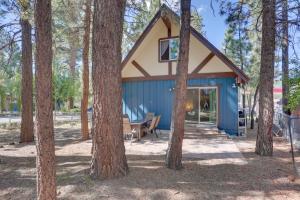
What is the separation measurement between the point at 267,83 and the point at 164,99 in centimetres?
628

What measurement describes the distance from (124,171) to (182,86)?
87.8 inches

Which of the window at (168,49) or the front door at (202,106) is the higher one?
the window at (168,49)

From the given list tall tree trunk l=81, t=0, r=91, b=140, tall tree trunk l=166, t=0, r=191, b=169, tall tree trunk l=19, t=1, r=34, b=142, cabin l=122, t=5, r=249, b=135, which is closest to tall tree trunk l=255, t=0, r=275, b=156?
tall tree trunk l=166, t=0, r=191, b=169

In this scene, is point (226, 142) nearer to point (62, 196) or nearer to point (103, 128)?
point (103, 128)

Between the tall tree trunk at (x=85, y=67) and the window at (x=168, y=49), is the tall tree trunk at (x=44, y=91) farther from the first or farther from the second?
the window at (x=168, y=49)

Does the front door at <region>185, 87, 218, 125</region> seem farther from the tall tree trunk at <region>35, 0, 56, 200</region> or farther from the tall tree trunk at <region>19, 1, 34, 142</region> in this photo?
the tall tree trunk at <region>35, 0, 56, 200</region>

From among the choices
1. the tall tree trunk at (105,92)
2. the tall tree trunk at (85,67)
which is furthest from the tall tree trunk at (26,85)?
the tall tree trunk at (105,92)

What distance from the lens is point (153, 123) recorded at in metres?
11.0

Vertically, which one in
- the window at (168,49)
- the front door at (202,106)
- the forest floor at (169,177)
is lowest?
the forest floor at (169,177)

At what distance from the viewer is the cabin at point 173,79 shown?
40.1 feet

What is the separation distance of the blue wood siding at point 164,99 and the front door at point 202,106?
0.33 metres

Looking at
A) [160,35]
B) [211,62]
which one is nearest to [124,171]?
[211,62]

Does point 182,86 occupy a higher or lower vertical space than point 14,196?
higher

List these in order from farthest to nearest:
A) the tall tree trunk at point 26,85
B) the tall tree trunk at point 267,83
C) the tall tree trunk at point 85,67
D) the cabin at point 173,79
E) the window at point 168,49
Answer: the window at point 168,49 < the cabin at point 173,79 < the tall tree trunk at point 26,85 < the tall tree trunk at point 85,67 < the tall tree trunk at point 267,83
